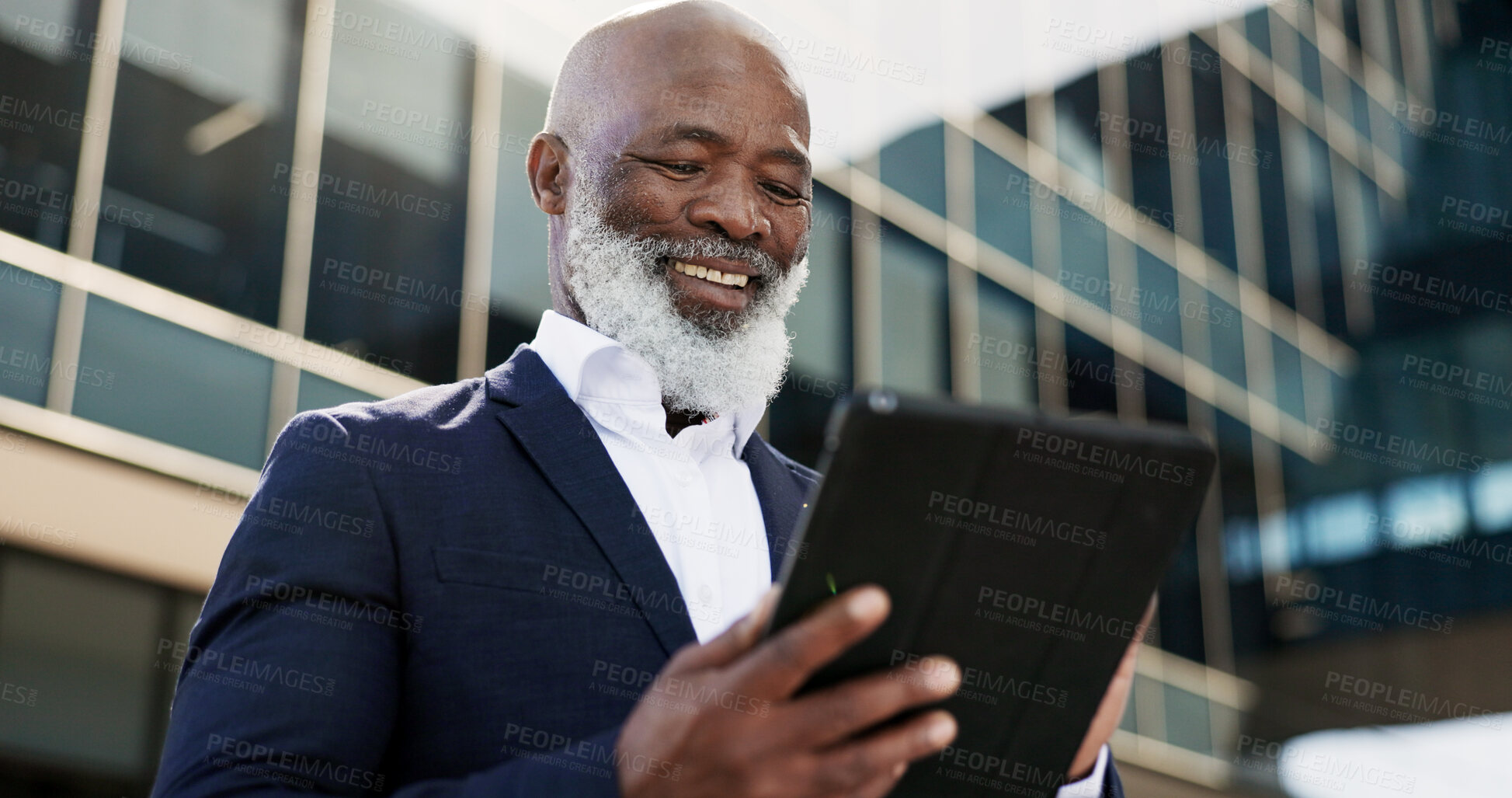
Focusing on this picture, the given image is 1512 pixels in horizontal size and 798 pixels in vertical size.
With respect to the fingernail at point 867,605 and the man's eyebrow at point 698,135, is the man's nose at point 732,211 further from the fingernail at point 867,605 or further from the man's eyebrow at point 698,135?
the fingernail at point 867,605

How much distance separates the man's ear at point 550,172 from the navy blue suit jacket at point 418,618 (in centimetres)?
76

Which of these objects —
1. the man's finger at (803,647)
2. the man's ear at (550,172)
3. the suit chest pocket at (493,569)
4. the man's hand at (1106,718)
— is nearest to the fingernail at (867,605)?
the man's finger at (803,647)

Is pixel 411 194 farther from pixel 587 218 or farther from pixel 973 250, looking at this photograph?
pixel 973 250

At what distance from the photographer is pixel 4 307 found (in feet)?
17.9

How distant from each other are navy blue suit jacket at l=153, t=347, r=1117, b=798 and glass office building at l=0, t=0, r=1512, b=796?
3649 mm

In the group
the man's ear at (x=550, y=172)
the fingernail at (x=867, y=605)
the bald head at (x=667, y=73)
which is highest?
the bald head at (x=667, y=73)

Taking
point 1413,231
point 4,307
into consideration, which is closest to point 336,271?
point 4,307

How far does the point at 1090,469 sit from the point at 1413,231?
19.3 metres

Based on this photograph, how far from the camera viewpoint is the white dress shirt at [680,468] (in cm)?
192

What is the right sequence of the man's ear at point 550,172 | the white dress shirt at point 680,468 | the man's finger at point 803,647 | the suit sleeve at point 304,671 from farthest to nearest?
the man's ear at point 550,172, the white dress shirt at point 680,468, the suit sleeve at point 304,671, the man's finger at point 803,647

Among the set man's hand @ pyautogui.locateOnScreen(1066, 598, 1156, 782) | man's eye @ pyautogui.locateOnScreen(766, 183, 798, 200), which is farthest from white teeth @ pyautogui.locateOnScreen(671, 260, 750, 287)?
man's hand @ pyautogui.locateOnScreen(1066, 598, 1156, 782)

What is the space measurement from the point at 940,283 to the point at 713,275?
8.85 metres

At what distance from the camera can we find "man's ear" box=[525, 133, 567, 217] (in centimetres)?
253

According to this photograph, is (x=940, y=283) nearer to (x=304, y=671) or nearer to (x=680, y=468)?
(x=680, y=468)
